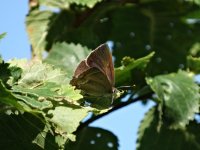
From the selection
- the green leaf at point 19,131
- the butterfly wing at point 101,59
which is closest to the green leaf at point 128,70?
the butterfly wing at point 101,59

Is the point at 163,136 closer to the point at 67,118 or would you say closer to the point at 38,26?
the point at 38,26

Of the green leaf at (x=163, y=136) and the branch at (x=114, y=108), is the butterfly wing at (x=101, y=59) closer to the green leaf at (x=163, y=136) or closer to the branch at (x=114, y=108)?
the branch at (x=114, y=108)

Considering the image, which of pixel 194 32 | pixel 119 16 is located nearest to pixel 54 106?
pixel 119 16

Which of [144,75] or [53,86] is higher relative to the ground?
[53,86]

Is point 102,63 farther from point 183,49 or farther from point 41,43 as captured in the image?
point 183,49

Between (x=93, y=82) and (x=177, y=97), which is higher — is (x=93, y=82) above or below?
above

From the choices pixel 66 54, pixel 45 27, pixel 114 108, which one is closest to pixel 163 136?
pixel 114 108

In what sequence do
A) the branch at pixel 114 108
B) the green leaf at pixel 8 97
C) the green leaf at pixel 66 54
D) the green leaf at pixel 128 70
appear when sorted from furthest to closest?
the green leaf at pixel 66 54 < the branch at pixel 114 108 < the green leaf at pixel 128 70 < the green leaf at pixel 8 97
